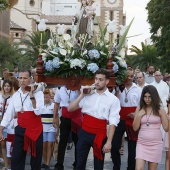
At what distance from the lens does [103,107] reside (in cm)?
764

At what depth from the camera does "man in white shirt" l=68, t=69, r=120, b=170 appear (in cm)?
764

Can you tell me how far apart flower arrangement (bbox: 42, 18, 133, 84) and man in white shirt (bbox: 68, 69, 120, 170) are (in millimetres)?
795

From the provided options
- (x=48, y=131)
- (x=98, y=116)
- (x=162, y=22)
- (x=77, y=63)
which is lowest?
(x=48, y=131)

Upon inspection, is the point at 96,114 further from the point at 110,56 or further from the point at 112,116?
the point at 110,56

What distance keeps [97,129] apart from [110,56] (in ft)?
4.87

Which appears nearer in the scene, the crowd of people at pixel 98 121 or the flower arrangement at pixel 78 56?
the crowd of people at pixel 98 121

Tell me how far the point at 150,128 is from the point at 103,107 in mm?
828

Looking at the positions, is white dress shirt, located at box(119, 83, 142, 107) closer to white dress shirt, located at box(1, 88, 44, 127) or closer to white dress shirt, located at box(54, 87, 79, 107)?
white dress shirt, located at box(54, 87, 79, 107)

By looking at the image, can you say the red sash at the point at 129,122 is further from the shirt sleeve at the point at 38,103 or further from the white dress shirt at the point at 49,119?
the shirt sleeve at the point at 38,103

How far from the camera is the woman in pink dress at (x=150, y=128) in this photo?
7.85 m

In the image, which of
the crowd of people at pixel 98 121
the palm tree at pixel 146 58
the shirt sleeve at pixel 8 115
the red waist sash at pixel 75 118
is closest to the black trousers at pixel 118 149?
the crowd of people at pixel 98 121

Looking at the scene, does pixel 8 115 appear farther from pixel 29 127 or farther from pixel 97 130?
pixel 97 130

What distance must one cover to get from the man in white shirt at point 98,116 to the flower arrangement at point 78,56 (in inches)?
31.3

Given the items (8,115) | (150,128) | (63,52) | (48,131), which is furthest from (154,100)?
(48,131)
